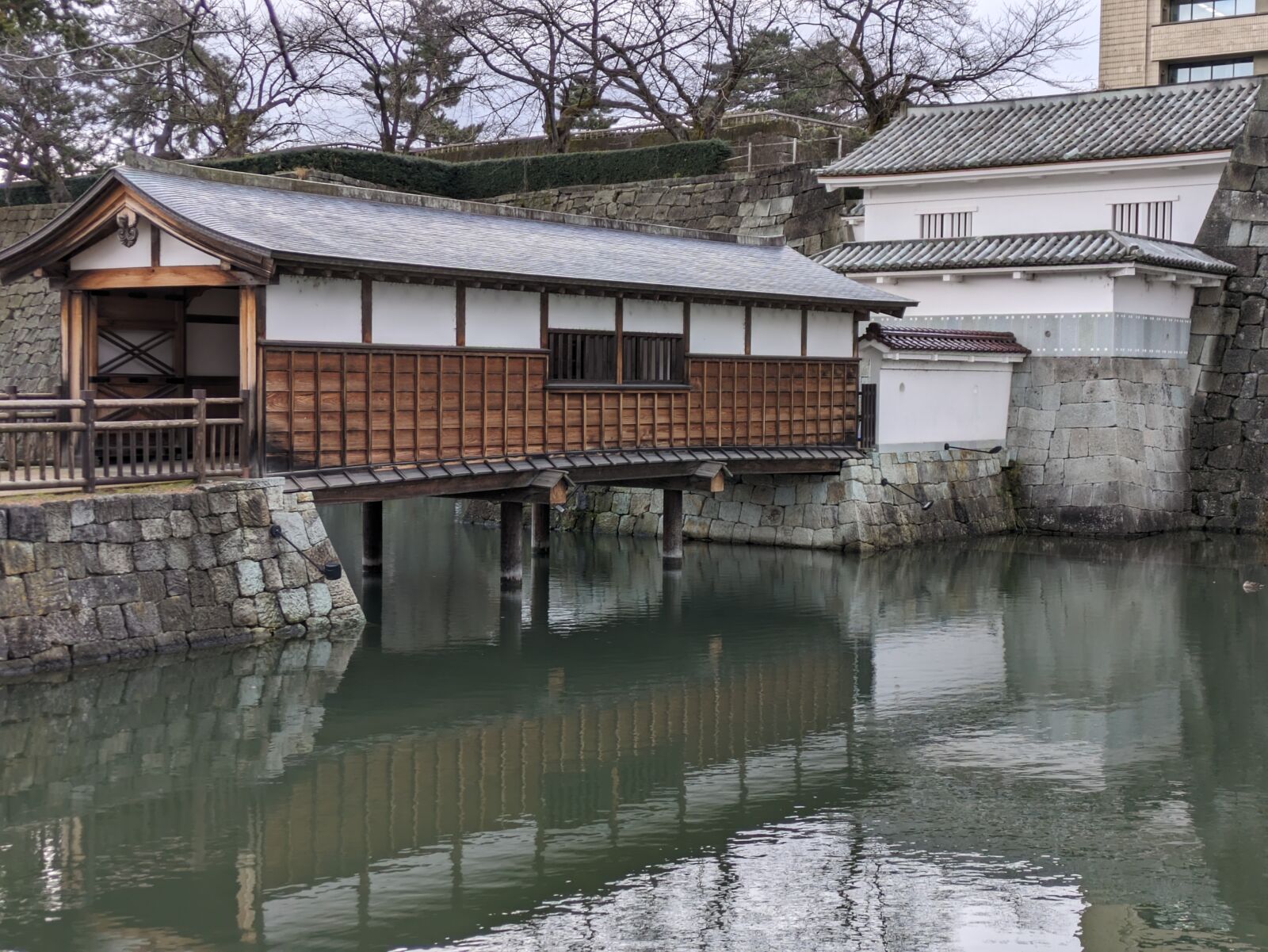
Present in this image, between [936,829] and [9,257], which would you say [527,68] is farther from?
[936,829]

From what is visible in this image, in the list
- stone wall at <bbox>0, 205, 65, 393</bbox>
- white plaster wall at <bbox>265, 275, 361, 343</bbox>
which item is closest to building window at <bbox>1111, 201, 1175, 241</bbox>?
white plaster wall at <bbox>265, 275, 361, 343</bbox>

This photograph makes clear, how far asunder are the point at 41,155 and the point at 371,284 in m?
25.9

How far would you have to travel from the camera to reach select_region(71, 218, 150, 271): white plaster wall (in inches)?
614

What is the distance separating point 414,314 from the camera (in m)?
16.5

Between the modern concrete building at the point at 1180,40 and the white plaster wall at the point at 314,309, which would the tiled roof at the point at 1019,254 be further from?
the modern concrete building at the point at 1180,40

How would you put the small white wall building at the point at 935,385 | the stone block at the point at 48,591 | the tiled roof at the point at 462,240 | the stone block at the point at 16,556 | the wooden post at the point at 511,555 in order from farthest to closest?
the small white wall building at the point at 935,385 < the wooden post at the point at 511,555 < the tiled roof at the point at 462,240 < the stone block at the point at 48,591 < the stone block at the point at 16,556

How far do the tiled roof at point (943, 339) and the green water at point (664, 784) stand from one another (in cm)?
582

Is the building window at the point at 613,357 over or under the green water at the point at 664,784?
over

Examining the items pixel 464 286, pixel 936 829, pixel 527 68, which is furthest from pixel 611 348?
pixel 527 68

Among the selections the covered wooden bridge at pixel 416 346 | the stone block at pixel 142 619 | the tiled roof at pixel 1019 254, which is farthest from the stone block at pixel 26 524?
the tiled roof at pixel 1019 254

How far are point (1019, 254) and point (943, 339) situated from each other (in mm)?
2007

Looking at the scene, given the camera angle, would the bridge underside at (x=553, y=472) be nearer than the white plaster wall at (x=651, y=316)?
Yes

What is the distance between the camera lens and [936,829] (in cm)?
985

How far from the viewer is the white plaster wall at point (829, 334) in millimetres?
22266
